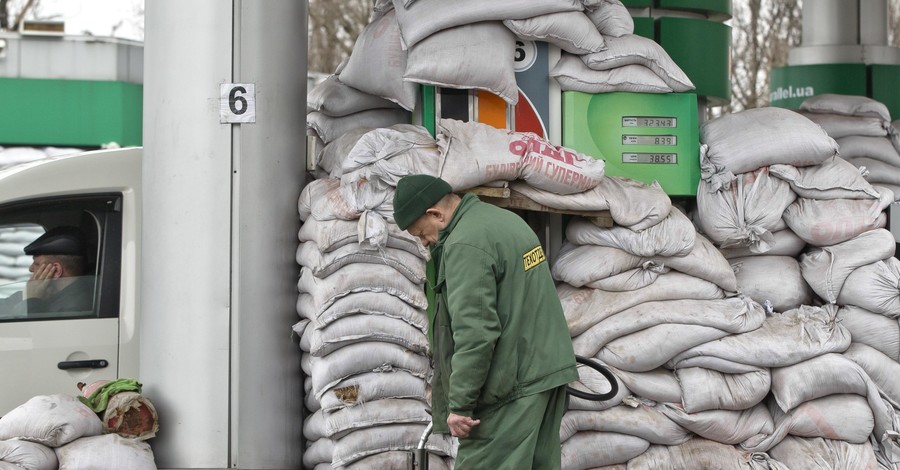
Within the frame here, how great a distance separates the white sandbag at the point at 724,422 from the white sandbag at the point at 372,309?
49.2 inches

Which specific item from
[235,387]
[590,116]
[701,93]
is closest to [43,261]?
[235,387]

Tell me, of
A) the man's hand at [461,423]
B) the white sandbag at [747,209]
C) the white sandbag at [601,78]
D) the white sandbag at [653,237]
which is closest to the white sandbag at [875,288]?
the white sandbag at [747,209]

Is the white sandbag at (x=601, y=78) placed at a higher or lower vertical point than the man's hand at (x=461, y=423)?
higher

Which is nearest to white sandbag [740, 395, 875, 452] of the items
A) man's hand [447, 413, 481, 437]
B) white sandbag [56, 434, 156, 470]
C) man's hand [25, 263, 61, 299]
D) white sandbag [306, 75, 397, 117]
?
man's hand [447, 413, 481, 437]

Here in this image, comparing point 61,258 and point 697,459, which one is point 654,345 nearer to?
point 697,459

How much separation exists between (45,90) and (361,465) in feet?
48.8

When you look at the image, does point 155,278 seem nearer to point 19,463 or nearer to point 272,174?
point 272,174

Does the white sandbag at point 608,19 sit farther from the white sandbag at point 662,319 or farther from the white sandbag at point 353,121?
the white sandbag at point 662,319

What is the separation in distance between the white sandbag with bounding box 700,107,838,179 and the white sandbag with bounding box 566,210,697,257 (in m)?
0.45

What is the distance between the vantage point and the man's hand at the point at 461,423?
488 cm

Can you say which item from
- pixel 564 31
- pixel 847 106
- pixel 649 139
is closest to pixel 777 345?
pixel 649 139

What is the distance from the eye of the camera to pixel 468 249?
488cm

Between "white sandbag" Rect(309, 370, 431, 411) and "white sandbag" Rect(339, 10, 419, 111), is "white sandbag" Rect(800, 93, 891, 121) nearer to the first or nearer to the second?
"white sandbag" Rect(339, 10, 419, 111)

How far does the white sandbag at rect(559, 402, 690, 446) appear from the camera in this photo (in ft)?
20.6
